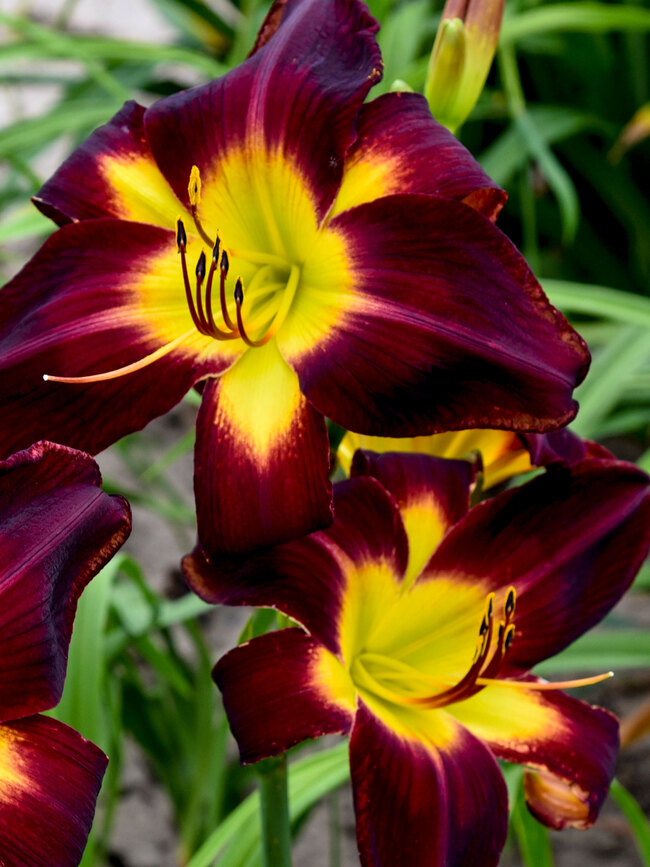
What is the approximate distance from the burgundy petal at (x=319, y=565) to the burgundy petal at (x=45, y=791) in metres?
0.07

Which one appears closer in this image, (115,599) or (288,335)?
(288,335)

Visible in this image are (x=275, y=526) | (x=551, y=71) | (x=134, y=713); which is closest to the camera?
(x=275, y=526)

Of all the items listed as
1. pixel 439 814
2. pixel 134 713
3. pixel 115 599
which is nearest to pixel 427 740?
pixel 439 814

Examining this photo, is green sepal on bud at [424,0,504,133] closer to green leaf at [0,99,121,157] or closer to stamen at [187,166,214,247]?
stamen at [187,166,214,247]

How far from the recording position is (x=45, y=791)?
337 mm

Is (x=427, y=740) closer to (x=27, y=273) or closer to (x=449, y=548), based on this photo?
(x=449, y=548)

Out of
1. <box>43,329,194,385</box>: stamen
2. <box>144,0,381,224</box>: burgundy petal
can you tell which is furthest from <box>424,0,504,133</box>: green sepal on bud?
<box>43,329,194,385</box>: stamen

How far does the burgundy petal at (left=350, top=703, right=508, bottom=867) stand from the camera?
1.23 ft

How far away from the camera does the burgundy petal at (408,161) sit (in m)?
0.40

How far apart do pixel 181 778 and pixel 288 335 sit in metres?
0.93

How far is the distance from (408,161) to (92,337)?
15cm

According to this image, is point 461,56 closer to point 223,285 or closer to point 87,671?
point 223,285

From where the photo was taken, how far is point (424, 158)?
0.41m

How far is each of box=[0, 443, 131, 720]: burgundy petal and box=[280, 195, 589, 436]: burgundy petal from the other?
97 millimetres
